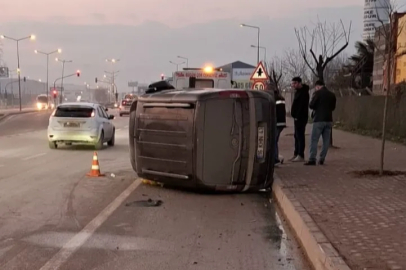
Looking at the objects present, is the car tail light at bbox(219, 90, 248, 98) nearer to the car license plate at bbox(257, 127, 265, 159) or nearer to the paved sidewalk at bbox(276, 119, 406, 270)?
the car license plate at bbox(257, 127, 265, 159)

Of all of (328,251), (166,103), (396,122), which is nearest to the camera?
(328,251)

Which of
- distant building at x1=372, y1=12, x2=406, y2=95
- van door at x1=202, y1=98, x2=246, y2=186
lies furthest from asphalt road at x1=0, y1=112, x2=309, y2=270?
distant building at x1=372, y1=12, x2=406, y2=95

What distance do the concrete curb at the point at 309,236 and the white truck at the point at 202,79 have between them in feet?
42.5

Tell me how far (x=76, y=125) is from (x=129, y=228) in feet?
36.4

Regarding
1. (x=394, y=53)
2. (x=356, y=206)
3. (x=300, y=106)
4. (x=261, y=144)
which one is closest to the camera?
(x=356, y=206)

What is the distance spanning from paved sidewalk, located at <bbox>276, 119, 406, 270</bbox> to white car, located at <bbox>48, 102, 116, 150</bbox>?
25.5 ft

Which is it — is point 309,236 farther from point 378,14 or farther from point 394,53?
point 394,53

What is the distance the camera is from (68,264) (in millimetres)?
5461

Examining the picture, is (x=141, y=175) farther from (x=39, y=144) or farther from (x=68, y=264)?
(x=39, y=144)

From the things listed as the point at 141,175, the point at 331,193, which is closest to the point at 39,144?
the point at 141,175

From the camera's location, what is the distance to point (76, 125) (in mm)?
17547

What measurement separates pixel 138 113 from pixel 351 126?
18911 mm

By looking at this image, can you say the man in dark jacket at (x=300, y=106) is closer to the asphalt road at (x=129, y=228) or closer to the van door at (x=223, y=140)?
the asphalt road at (x=129, y=228)

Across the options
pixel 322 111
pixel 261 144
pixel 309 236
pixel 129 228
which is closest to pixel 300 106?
pixel 322 111
